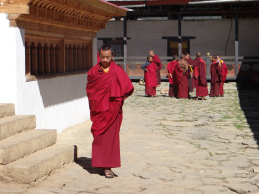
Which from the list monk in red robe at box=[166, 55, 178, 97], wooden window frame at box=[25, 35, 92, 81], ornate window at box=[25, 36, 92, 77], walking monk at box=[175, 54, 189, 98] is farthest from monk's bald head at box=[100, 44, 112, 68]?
monk in red robe at box=[166, 55, 178, 97]

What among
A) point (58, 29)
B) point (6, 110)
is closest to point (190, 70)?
point (58, 29)

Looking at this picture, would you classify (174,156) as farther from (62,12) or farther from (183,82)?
(183,82)

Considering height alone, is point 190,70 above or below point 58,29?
below

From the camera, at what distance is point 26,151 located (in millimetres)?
6383

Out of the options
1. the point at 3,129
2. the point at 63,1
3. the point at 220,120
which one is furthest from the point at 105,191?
the point at 220,120

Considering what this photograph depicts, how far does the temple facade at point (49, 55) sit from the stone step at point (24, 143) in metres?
0.98

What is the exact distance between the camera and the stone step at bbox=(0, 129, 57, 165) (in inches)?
233

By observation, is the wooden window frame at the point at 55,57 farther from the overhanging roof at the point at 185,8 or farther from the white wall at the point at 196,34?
the white wall at the point at 196,34

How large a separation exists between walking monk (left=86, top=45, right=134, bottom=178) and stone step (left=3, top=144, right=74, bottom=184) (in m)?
0.48

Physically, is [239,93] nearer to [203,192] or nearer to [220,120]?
[220,120]

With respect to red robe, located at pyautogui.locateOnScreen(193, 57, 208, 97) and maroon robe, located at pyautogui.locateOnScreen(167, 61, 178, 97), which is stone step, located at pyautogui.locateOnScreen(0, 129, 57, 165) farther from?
maroon robe, located at pyautogui.locateOnScreen(167, 61, 178, 97)

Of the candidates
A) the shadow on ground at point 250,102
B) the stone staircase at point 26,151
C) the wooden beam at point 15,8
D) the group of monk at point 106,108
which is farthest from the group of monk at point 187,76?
the group of monk at point 106,108

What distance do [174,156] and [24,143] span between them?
2.37 metres

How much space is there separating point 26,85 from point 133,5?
17.3 metres
